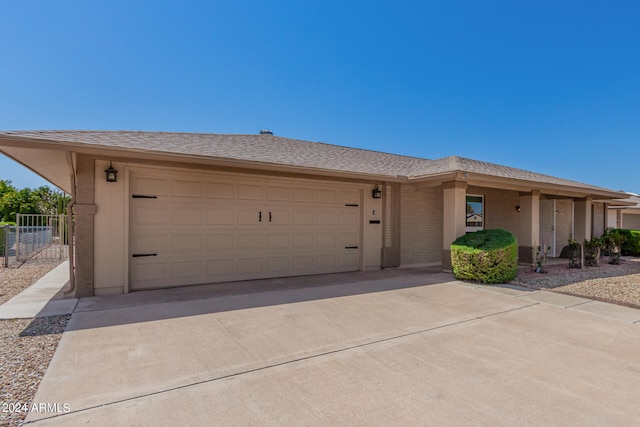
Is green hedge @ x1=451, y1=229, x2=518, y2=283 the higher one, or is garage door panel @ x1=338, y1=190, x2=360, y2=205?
garage door panel @ x1=338, y1=190, x2=360, y2=205

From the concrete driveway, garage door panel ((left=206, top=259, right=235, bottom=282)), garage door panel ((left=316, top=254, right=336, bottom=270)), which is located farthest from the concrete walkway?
garage door panel ((left=316, top=254, right=336, bottom=270))

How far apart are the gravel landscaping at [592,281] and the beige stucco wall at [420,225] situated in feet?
8.32

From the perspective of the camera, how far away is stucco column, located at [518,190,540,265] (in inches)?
394

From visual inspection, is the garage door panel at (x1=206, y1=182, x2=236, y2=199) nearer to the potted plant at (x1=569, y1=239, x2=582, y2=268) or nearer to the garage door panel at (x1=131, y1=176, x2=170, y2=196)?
the garage door panel at (x1=131, y1=176, x2=170, y2=196)

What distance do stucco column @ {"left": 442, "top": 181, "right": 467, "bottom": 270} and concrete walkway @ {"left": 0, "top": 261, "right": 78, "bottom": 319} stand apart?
328 inches

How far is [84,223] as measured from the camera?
5703 millimetres

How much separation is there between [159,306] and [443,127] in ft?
57.5

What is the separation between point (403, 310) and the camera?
5.09 m

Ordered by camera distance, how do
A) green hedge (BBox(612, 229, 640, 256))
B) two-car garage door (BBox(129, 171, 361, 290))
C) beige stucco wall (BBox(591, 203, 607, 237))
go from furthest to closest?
1. beige stucco wall (BBox(591, 203, 607, 237))
2. green hedge (BBox(612, 229, 640, 256))
3. two-car garage door (BBox(129, 171, 361, 290))

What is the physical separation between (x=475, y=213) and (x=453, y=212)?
3188 millimetres

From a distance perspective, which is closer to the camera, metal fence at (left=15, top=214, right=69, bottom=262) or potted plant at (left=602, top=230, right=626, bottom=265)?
metal fence at (left=15, top=214, right=69, bottom=262)

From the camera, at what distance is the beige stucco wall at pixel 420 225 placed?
971cm

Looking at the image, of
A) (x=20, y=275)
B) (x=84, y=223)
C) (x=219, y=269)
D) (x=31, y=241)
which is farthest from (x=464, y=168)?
(x=31, y=241)

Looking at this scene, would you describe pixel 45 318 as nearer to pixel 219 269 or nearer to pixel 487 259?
pixel 219 269
